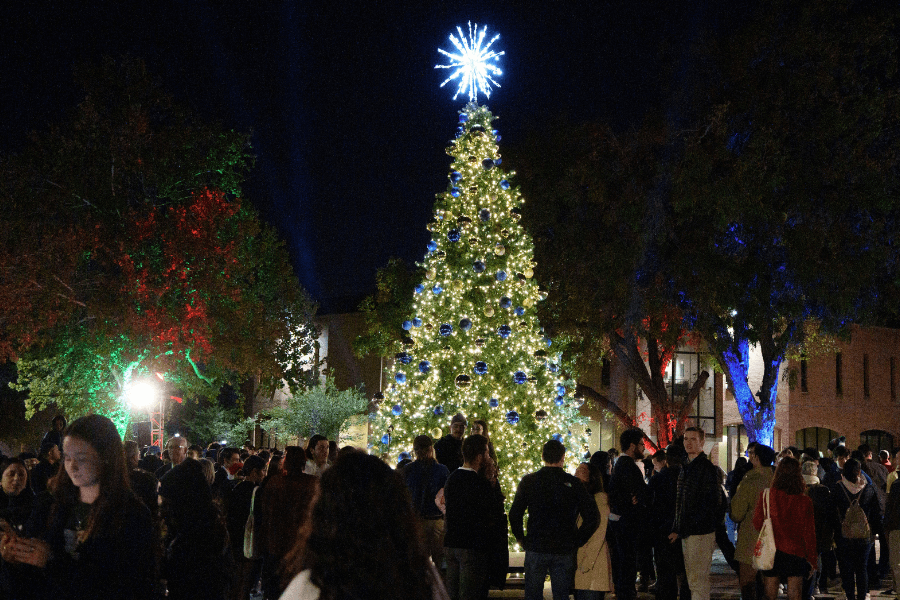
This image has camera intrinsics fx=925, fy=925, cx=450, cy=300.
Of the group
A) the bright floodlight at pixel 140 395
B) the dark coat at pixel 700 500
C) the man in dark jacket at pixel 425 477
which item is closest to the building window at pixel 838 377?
the bright floodlight at pixel 140 395

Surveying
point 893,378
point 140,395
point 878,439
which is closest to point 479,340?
point 140,395

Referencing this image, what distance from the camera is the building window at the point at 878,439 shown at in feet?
155

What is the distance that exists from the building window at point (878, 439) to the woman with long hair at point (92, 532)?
4840 cm

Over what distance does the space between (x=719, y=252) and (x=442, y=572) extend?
15.2 meters

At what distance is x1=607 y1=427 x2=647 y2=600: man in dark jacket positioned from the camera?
1134 centimetres

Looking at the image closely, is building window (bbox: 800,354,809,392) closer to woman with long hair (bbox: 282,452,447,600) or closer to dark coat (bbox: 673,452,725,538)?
dark coat (bbox: 673,452,725,538)

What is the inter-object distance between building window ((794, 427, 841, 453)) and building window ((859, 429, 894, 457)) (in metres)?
2.16

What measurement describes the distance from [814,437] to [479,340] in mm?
34664

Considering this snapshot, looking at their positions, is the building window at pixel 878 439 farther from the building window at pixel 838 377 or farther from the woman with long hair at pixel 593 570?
the woman with long hair at pixel 593 570

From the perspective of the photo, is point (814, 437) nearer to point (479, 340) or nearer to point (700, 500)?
point (479, 340)

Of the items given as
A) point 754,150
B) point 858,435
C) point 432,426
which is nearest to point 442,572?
point 432,426

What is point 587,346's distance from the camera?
32.3 meters

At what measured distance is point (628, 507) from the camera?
1148 cm

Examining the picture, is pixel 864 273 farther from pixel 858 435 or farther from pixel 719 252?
pixel 858 435
